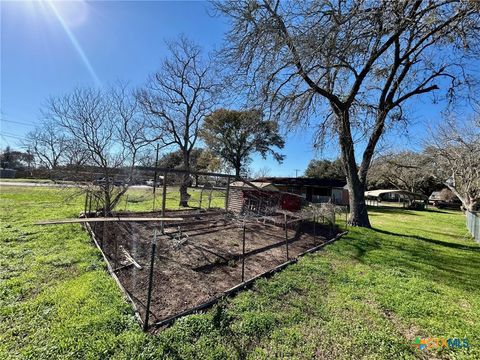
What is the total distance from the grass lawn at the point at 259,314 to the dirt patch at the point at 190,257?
0.37 metres

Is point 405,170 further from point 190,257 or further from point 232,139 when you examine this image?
point 190,257

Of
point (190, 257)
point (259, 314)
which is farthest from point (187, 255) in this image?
point (259, 314)

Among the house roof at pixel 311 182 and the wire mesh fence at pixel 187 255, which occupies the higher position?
the house roof at pixel 311 182

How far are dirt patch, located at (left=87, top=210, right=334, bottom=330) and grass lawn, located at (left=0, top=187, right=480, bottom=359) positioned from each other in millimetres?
→ 373

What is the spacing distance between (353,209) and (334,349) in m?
9.06

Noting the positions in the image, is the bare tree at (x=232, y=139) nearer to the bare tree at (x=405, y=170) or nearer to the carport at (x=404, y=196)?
the bare tree at (x=405, y=170)

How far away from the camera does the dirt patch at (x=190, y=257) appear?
3.58 metres

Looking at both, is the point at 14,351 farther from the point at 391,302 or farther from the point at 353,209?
the point at 353,209

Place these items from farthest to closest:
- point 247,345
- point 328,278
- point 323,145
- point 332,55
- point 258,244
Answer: point 323,145, point 258,244, point 332,55, point 328,278, point 247,345

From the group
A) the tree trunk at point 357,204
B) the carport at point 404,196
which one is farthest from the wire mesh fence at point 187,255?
the carport at point 404,196

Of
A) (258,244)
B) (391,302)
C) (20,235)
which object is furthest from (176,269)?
(20,235)

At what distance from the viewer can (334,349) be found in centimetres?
258

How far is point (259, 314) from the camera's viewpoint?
3.11 meters

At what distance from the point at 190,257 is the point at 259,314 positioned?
8.15ft
